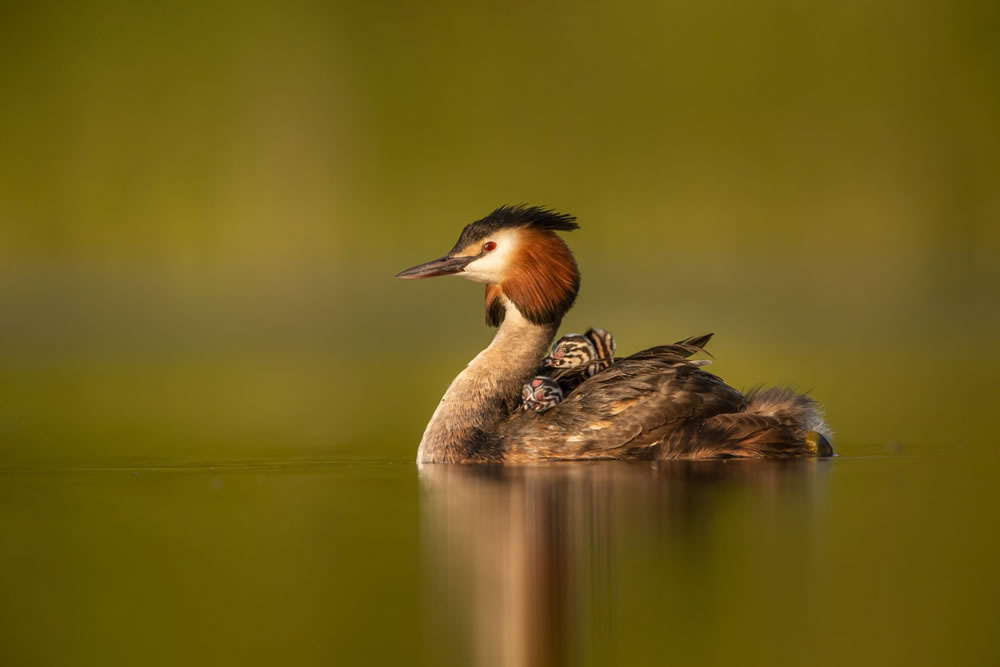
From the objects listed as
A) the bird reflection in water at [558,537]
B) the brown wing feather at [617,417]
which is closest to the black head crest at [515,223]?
the brown wing feather at [617,417]

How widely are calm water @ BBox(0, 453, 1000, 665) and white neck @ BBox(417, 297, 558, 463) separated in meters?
1.03

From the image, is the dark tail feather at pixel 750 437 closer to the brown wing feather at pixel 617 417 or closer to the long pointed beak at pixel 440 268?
the brown wing feather at pixel 617 417

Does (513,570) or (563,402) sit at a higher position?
(563,402)

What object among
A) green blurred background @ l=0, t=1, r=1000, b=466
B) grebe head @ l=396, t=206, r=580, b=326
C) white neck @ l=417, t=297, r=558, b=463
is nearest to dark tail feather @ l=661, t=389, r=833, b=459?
white neck @ l=417, t=297, r=558, b=463

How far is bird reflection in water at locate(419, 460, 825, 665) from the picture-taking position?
669 centimetres

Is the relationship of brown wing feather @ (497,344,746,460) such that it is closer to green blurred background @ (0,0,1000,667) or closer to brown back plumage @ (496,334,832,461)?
brown back plumage @ (496,334,832,461)

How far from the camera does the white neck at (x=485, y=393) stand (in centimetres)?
1187

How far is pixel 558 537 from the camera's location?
8.39m

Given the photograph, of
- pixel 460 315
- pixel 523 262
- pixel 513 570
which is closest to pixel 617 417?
pixel 523 262

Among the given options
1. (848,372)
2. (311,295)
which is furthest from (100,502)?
(311,295)

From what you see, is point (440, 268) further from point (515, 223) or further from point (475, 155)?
point (475, 155)

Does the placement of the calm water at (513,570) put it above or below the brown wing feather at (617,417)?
below

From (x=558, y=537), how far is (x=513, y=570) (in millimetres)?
731

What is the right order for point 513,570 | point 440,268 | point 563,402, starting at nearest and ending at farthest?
point 513,570 → point 563,402 → point 440,268
